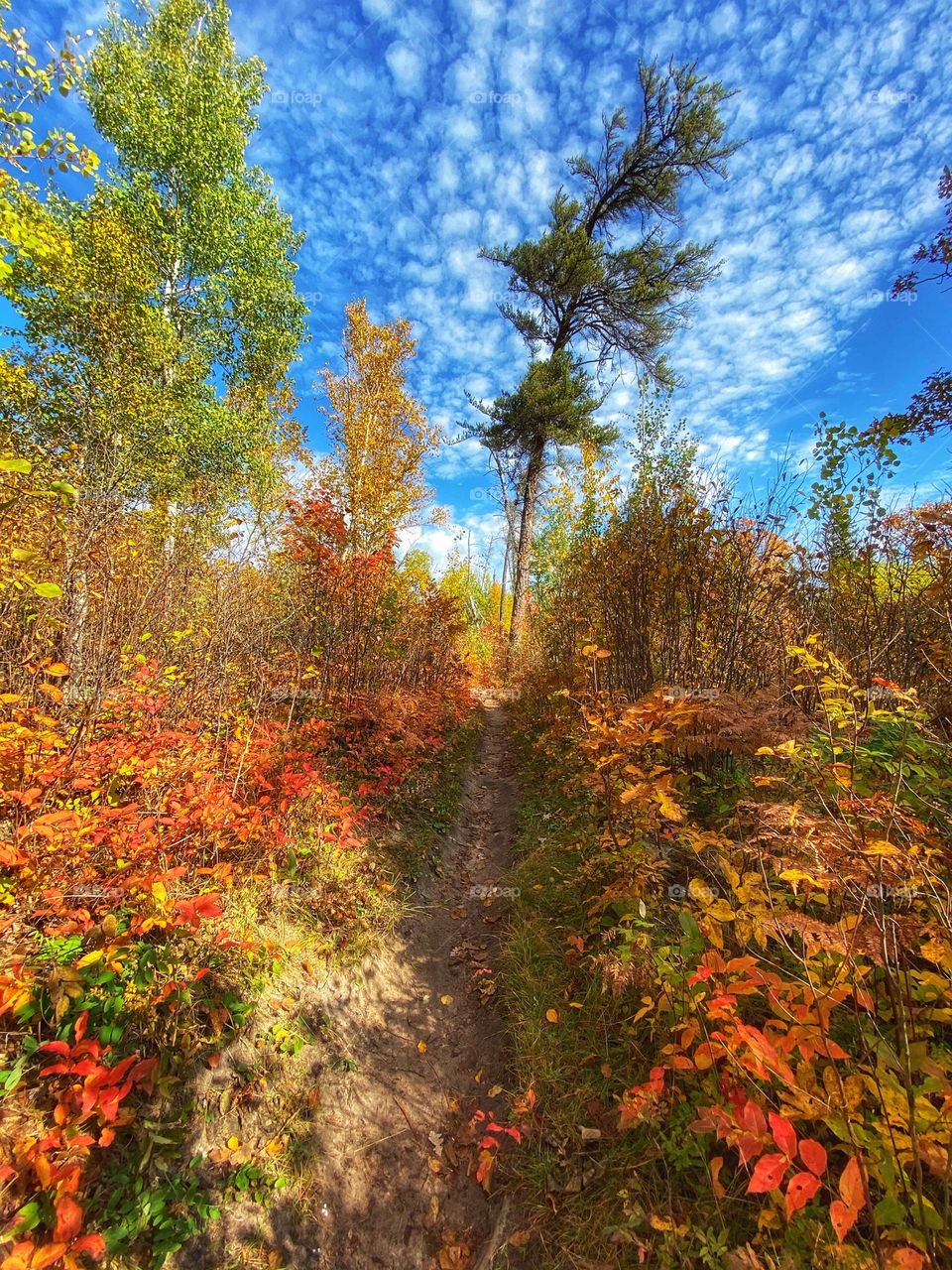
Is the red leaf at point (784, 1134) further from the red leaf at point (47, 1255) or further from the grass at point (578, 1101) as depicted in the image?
the red leaf at point (47, 1255)

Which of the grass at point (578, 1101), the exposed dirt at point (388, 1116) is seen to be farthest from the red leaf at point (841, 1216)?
the exposed dirt at point (388, 1116)

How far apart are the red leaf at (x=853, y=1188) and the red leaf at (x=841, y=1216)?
0.07 ft

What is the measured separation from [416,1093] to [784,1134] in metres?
2.44

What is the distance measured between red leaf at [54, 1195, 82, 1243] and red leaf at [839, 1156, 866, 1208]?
2.72 m

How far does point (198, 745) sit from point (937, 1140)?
4603 millimetres

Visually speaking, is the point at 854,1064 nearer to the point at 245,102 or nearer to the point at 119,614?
the point at 119,614

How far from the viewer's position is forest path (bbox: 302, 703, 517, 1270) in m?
2.35

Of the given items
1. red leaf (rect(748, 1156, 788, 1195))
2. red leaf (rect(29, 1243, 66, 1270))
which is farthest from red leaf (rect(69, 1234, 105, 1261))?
red leaf (rect(748, 1156, 788, 1195))

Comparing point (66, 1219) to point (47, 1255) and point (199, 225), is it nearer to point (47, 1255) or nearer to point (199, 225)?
point (47, 1255)

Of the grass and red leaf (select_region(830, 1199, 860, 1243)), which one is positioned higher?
red leaf (select_region(830, 1199, 860, 1243))

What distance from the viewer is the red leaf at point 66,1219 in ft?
5.60

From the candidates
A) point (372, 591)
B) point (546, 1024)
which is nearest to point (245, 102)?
point (372, 591)

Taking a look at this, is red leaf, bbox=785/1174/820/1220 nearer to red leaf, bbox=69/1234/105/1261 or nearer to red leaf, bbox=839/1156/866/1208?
red leaf, bbox=839/1156/866/1208

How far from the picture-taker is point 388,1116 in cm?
282
